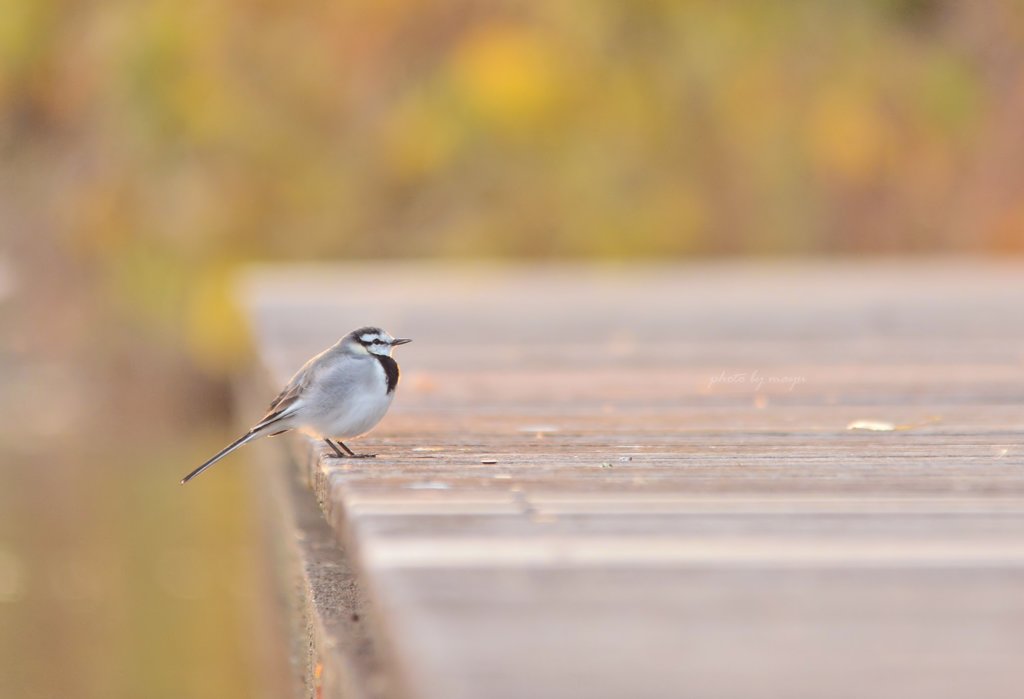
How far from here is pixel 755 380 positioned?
546 cm

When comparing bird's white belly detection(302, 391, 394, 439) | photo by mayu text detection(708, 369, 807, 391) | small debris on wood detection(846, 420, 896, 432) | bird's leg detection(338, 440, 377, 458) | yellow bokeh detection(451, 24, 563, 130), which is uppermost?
yellow bokeh detection(451, 24, 563, 130)

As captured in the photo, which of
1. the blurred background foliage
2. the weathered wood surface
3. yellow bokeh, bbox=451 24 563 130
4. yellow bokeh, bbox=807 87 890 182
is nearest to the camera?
the weathered wood surface

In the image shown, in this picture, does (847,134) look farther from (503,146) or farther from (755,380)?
(755,380)

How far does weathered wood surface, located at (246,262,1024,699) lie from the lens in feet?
6.31

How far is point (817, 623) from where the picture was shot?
6.89ft

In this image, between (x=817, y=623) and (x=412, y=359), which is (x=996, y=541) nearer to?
(x=817, y=623)

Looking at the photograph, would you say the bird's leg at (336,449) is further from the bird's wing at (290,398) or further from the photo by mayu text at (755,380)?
the photo by mayu text at (755,380)

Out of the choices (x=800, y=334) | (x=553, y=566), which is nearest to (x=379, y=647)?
(x=553, y=566)

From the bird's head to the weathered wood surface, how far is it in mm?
197

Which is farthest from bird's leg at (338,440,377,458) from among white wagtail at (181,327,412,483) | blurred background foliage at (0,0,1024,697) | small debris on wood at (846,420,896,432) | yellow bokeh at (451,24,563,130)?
yellow bokeh at (451,24,563,130)

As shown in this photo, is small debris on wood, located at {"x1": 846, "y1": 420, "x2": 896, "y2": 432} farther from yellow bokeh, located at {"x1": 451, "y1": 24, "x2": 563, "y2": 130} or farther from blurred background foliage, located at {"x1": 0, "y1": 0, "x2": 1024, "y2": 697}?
yellow bokeh, located at {"x1": 451, "y1": 24, "x2": 563, "y2": 130}

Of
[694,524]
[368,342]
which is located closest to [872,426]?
[368,342]

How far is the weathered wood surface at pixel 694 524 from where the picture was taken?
192 cm

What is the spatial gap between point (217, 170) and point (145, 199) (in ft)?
4.04
